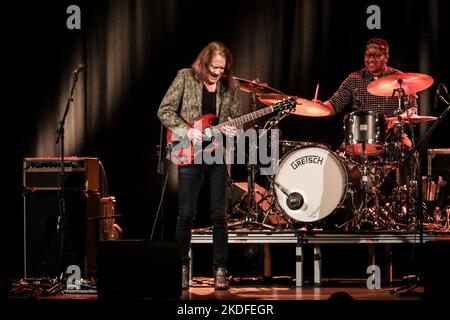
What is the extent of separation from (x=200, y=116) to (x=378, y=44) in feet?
7.77

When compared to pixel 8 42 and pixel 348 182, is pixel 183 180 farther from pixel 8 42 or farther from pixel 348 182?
pixel 8 42

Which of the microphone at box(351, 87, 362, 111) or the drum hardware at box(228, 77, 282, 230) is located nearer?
the drum hardware at box(228, 77, 282, 230)

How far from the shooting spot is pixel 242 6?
8055 mm

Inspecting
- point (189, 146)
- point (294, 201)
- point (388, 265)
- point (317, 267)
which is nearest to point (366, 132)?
point (294, 201)

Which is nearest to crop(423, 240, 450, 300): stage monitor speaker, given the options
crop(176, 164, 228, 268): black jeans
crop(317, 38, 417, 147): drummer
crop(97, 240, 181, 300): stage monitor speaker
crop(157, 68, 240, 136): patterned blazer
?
crop(97, 240, 181, 300): stage monitor speaker

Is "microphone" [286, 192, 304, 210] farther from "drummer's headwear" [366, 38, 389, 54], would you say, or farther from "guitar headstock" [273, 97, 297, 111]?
"drummer's headwear" [366, 38, 389, 54]

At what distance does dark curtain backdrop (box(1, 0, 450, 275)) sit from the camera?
8008 millimetres

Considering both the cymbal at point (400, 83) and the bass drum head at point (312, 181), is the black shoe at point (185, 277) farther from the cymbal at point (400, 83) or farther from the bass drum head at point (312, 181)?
the cymbal at point (400, 83)

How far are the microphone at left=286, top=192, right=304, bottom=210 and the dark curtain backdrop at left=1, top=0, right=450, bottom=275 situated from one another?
4.50 ft

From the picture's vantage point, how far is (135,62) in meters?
Answer: 8.04

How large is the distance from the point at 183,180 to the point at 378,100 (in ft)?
8.96

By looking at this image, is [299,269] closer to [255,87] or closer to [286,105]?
[286,105]

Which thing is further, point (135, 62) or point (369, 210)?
point (135, 62)
